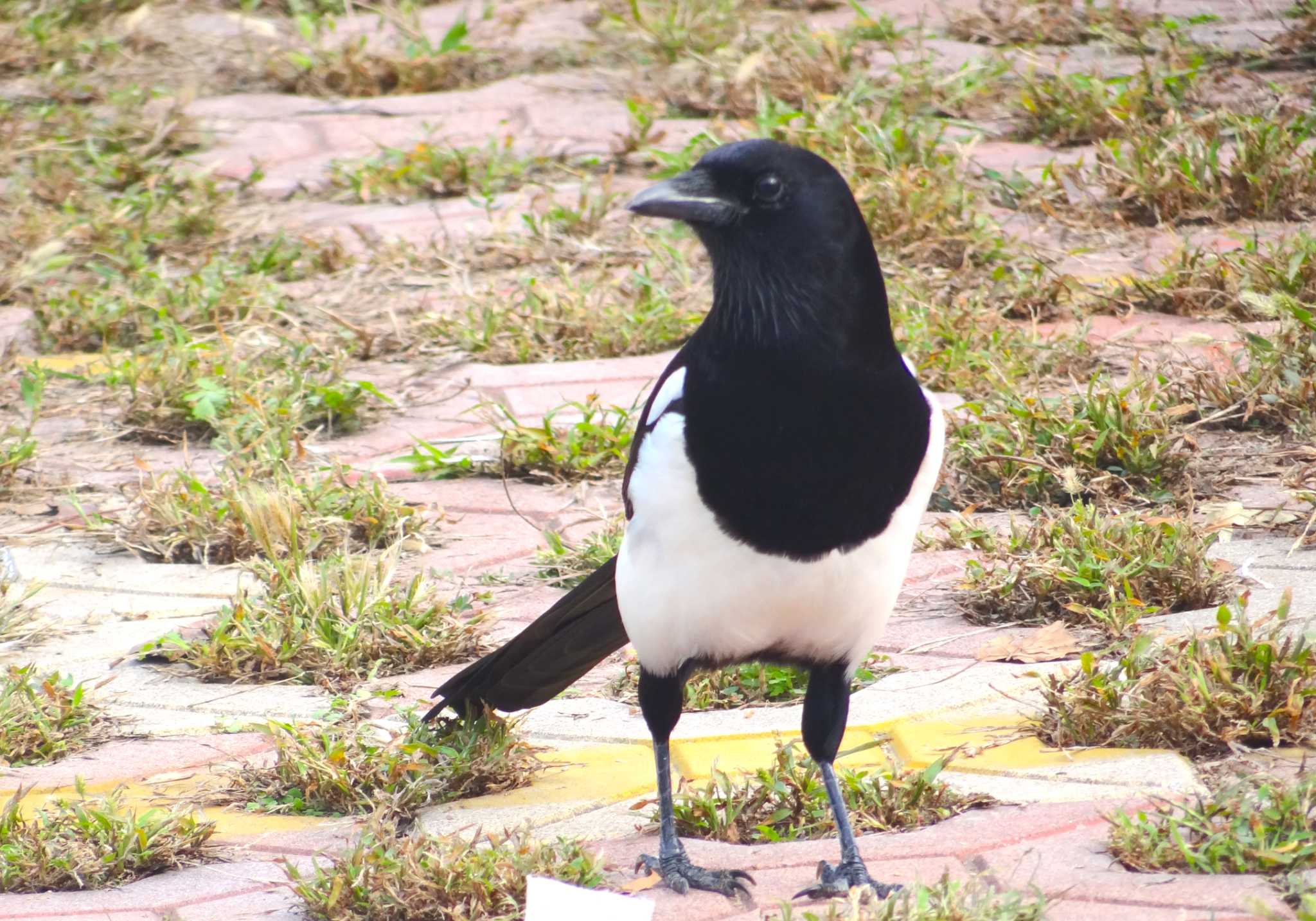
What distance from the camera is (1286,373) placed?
156 inches

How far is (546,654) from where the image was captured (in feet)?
9.25

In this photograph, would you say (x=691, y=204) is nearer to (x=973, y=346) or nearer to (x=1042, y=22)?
(x=973, y=346)

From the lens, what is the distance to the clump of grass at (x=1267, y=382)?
12.9 ft

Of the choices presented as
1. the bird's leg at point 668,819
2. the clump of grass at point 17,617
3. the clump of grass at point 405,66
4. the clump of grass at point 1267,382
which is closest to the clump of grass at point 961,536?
the clump of grass at point 1267,382

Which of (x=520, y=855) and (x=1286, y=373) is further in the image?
(x=1286, y=373)

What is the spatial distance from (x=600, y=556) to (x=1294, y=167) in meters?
2.92

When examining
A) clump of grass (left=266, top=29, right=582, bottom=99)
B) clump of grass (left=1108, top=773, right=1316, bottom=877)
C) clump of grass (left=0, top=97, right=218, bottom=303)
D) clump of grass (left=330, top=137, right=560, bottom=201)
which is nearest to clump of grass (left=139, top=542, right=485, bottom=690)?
clump of grass (left=1108, top=773, right=1316, bottom=877)

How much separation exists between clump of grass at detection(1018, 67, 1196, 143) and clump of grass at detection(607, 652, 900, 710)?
10.5ft

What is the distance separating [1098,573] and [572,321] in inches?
86.9

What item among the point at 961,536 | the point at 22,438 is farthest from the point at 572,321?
the point at 961,536

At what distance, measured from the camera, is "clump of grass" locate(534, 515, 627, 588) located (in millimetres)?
3637

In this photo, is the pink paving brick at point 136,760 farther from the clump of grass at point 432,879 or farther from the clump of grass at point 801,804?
the clump of grass at point 801,804

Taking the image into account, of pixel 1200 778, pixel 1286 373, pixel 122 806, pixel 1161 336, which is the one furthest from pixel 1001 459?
pixel 122 806

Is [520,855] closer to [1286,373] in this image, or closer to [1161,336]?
[1286,373]
